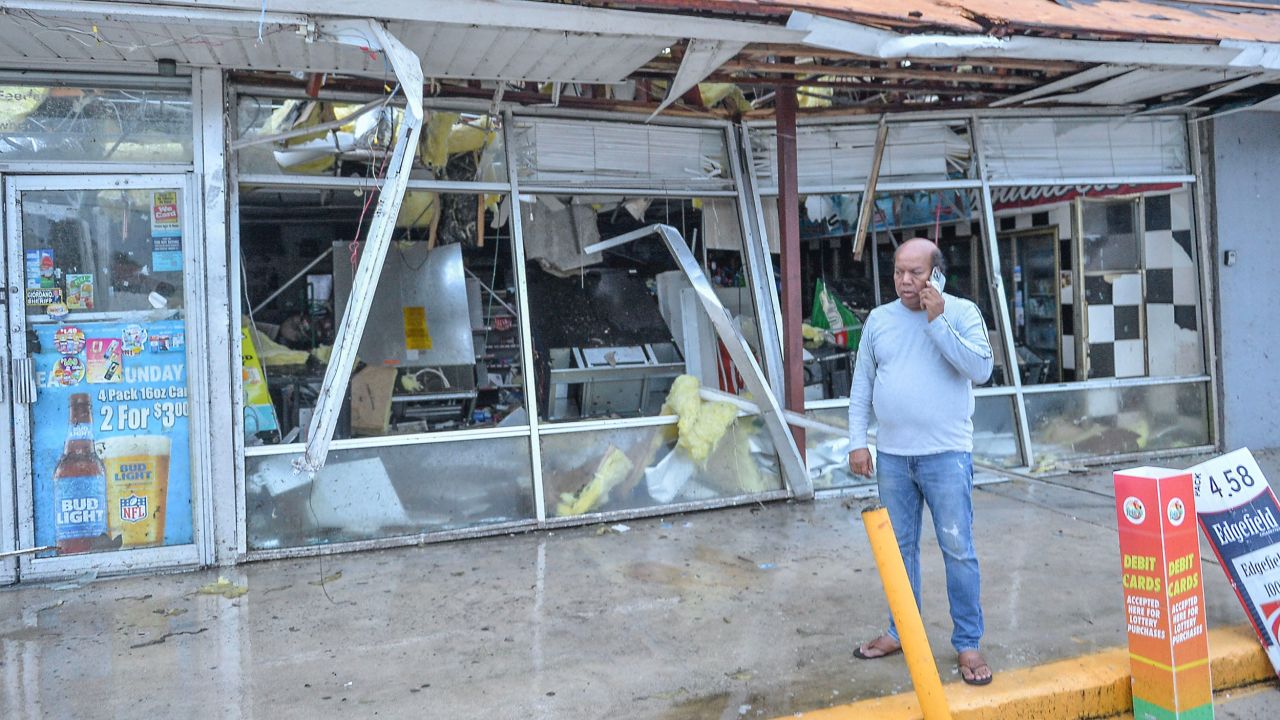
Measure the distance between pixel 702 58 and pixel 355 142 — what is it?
2.50m

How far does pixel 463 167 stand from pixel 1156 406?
5.98 m

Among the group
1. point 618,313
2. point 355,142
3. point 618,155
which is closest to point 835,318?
point 618,313

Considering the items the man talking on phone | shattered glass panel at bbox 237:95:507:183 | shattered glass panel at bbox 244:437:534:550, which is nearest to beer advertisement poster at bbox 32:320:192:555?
shattered glass panel at bbox 244:437:534:550

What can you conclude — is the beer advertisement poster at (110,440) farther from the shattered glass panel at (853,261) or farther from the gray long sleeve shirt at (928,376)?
the shattered glass panel at (853,261)

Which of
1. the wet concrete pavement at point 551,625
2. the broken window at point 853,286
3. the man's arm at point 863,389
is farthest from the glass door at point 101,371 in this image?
the broken window at point 853,286

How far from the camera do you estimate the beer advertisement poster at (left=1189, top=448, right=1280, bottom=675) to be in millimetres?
3826

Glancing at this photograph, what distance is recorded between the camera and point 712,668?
3.88 meters

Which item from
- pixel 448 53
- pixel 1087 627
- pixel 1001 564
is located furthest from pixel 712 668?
pixel 448 53

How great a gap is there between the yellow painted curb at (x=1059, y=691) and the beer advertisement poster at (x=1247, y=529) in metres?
0.14

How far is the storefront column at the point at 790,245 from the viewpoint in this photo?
6516 mm

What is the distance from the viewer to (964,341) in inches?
142

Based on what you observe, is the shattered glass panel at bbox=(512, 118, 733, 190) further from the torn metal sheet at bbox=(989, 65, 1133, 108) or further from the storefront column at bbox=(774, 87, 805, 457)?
the torn metal sheet at bbox=(989, 65, 1133, 108)

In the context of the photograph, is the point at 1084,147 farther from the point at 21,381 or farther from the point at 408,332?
the point at 21,381

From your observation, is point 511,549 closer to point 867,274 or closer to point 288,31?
point 288,31
